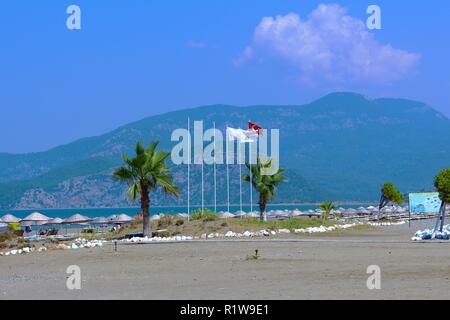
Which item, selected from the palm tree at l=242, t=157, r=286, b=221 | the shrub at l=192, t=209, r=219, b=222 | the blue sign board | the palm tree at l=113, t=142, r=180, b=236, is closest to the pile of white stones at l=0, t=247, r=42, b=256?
the palm tree at l=113, t=142, r=180, b=236

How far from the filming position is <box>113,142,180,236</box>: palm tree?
115ft

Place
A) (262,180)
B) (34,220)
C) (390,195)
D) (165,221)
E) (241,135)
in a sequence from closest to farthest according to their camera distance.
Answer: (165,221) < (241,135) < (262,180) < (390,195) < (34,220)

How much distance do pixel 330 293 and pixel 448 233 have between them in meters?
16.5

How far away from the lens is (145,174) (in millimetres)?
35250

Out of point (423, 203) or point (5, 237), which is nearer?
point (5, 237)

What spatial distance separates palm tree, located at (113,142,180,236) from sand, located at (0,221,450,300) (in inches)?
299

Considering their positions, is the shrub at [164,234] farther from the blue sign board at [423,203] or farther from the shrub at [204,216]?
the blue sign board at [423,203]

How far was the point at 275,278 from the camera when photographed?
52.6 ft

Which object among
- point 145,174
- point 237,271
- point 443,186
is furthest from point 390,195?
point 237,271

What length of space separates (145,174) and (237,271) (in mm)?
17833

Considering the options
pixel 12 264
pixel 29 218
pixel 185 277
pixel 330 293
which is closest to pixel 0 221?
pixel 29 218

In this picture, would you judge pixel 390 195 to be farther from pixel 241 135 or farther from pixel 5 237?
pixel 5 237

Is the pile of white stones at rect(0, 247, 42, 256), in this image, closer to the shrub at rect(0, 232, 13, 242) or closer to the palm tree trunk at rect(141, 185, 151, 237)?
the palm tree trunk at rect(141, 185, 151, 237)

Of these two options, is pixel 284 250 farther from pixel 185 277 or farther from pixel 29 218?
pixel 29 218
